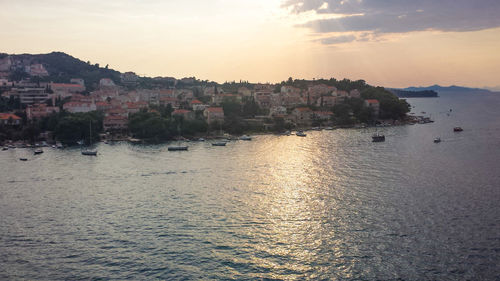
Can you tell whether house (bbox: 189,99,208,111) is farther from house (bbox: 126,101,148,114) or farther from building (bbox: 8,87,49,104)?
building (bbox: 8,87,49,104)

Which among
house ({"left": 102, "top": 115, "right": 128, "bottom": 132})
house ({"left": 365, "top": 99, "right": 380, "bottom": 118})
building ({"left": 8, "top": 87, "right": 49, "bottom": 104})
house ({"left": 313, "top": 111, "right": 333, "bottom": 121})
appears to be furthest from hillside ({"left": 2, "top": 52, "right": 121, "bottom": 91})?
→ house ({"left": 365, "top": 99, "right": 380, "bottom": 118})

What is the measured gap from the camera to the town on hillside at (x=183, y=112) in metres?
74.8

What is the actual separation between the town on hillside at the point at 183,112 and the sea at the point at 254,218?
24.2 metres

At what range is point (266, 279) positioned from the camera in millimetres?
20000

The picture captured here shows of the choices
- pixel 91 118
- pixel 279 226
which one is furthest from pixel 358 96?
pixel 279 226

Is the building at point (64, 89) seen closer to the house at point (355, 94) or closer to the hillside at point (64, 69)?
the hillside at point (64, 69)

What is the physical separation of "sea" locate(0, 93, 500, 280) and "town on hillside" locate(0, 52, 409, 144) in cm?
2416

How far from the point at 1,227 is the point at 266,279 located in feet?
70.0

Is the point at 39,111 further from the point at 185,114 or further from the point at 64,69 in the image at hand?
the point at 64,69

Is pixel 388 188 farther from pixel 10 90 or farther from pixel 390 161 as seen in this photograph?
pixel 10 90

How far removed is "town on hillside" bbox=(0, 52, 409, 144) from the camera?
7481 centimetres

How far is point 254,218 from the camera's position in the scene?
28.6m

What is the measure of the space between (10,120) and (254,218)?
235 ft

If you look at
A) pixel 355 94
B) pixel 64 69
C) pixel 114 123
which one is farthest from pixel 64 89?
pixel 355 94
